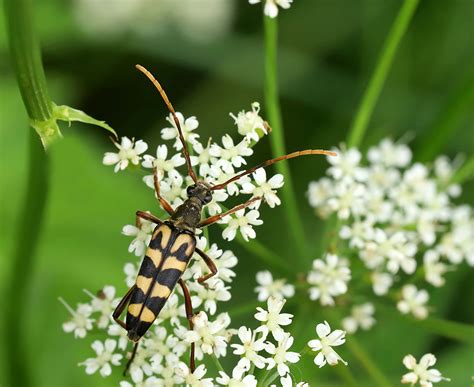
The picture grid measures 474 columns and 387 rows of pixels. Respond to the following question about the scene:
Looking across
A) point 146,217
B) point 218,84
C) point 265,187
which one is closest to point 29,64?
point 146,217

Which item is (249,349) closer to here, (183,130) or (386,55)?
(183,130)

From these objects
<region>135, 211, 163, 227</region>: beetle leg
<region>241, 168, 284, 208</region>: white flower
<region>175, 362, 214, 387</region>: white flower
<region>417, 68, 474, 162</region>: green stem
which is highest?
<region>417, 68, 474, 162</region>: green stem

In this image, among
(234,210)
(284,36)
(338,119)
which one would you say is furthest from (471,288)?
(234,210)

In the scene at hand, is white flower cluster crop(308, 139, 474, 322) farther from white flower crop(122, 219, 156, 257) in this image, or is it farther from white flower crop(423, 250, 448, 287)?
white flower crop(122, 219, 156, 257)

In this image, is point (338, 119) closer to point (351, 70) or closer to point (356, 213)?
point (351, 70)

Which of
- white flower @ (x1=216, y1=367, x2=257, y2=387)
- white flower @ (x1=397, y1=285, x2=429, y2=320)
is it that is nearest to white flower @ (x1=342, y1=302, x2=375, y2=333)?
white flower @ (x1=397, y1=285, x2=429, y2=320)

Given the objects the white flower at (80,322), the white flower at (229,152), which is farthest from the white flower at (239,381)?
the white flower at (229,152)

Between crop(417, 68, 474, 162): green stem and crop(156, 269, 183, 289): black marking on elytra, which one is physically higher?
crop(417, 68, 474, 162): green stem
